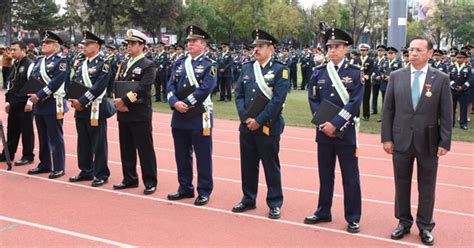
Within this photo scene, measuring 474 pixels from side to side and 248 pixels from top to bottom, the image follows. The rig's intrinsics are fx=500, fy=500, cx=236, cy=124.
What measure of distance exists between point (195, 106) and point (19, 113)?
3.67 meters

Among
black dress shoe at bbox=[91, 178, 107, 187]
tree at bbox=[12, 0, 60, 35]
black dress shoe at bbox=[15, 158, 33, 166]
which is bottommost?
black dress shoe at bbox=[91, 178, 107, 187]

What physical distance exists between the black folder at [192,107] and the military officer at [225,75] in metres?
12.8

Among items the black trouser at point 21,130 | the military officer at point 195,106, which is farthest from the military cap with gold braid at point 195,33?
the black trouser at point 21,130

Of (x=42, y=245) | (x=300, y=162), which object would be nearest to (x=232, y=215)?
(x=42, y=245)

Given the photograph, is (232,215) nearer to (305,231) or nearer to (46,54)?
(305,231)

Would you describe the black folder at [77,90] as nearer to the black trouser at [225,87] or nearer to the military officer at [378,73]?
the military officer at [378,73]

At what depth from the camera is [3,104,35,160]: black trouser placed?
7.97 meters

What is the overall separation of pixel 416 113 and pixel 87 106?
4236 millimetres

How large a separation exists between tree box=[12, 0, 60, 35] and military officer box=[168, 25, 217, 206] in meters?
43.2

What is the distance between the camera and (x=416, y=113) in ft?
15.4

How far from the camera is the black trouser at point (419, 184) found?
4777mm

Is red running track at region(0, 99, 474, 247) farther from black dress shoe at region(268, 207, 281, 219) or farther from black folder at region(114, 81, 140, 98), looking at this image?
black folder at region(114, 81, 140, 98)

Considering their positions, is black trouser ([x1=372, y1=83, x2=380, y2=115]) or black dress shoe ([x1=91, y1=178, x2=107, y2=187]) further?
black trouser ([x1=372, y1=83, x2=380, y2=115])

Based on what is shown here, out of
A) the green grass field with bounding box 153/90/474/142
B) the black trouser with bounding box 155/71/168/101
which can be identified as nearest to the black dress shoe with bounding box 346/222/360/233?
the green grass field with bounding box 153/90/474/142
